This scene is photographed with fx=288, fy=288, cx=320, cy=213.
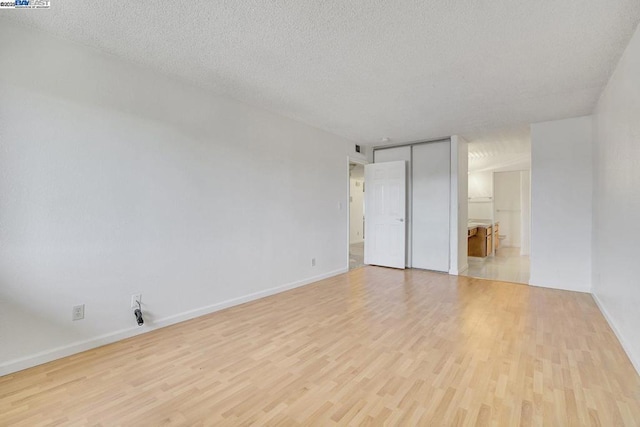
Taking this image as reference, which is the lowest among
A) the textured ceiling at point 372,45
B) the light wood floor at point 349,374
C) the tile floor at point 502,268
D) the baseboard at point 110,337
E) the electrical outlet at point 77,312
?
the light wood floor at point 349,374

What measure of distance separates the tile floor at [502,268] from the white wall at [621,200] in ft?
4.66

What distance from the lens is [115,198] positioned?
2.47 metres

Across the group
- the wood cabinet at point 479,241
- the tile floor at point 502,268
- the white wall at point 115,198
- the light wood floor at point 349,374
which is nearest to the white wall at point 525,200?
the tile floor at point 502,268

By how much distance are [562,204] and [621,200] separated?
175cm

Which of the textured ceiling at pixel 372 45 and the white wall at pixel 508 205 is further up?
the textured ceiling at pixel 372 45

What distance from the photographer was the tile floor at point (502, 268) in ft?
15.7

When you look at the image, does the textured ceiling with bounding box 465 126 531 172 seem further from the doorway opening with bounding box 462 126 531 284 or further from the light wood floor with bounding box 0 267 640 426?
the light wood floor with bounding box 0 267 640 426

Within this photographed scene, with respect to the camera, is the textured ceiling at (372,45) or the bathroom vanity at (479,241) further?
the bathroom vanity at (479,241)

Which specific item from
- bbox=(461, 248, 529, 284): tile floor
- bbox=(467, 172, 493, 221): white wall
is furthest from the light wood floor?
bbox=(467, 172, 493, 221): white wall

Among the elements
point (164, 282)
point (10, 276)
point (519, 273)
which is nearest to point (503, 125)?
point (519, 273)

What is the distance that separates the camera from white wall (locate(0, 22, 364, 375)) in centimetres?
205

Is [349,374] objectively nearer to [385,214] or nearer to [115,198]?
[115,198]

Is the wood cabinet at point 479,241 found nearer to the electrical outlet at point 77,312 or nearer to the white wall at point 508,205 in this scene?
the white wall at point 508,205

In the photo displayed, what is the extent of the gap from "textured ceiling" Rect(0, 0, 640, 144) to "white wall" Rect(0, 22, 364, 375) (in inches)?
11.1
